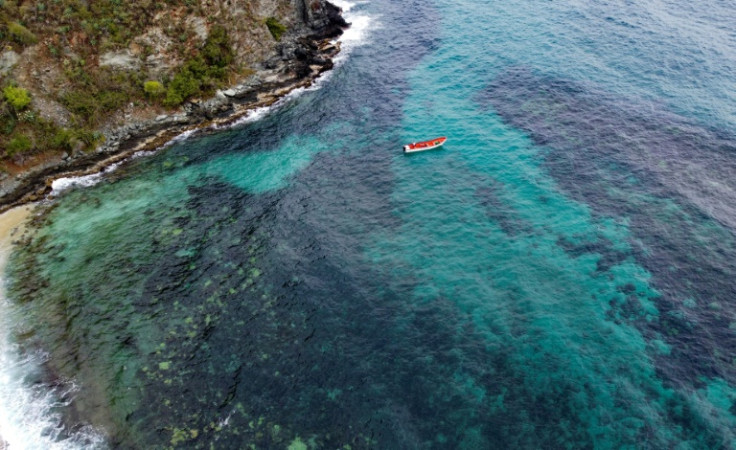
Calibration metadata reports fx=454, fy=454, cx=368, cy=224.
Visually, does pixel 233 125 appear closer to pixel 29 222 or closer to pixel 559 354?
pixel 29 222

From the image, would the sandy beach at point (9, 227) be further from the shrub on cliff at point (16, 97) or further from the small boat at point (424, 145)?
the small boat at point (424, 145)

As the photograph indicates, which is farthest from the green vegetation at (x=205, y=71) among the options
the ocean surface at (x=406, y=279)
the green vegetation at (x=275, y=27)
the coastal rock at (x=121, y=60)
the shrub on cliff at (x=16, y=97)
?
the shrub on cliff at (x=16, y=97)

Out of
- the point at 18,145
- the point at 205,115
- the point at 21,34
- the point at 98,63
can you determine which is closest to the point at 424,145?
the point at 205,115

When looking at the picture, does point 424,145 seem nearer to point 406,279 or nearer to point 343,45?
point 406,279

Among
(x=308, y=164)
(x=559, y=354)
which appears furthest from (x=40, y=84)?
(x=559, y=354)

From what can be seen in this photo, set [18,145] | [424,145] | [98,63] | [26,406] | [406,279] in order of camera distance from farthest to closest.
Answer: [98,63], [424,145], [18,145], [406,279], [26,406]

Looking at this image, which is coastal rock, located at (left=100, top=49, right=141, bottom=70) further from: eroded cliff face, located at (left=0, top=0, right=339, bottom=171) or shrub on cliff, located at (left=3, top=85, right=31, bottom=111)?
shrub on cliff, located at (left=3, top=85, right=31, bottom=111)

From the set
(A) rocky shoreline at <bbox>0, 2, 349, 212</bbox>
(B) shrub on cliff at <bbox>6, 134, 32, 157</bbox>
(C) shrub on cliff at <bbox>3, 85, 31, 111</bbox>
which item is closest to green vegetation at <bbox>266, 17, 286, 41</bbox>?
(A) rocky shoreline at <bbox>0, 2, 349, 212</bbox>
